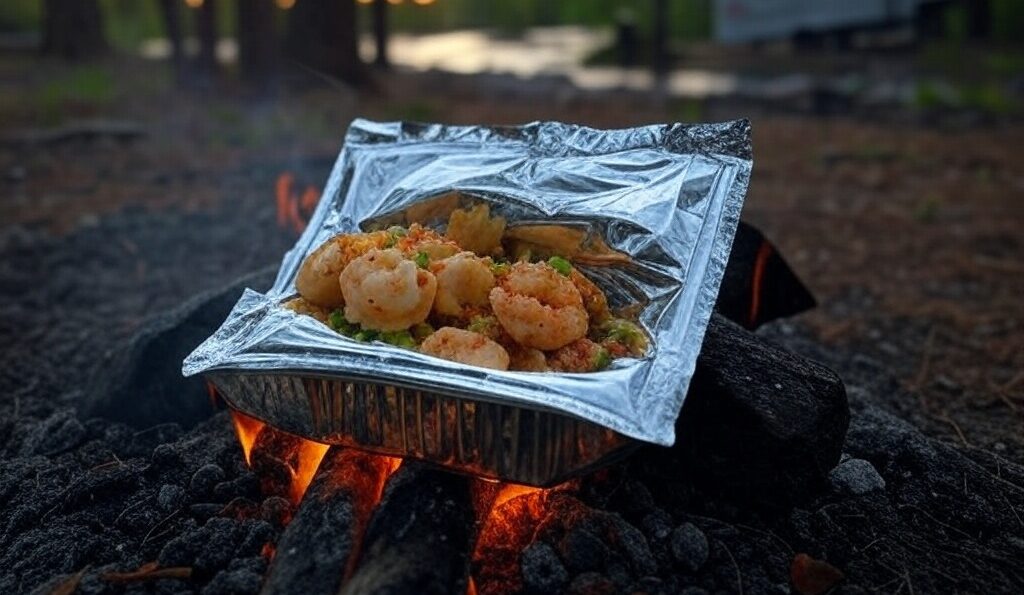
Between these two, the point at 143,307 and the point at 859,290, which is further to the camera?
the point at 859,290

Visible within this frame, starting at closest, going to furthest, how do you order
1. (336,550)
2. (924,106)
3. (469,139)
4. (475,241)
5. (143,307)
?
1. (336,550)
2. (475,241)
3. (469,139)
4. (143,307)
5. (924,106)

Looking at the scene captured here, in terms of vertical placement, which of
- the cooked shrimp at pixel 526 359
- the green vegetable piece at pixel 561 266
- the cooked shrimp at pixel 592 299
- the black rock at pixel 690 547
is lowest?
the black rock at pixel 690 547

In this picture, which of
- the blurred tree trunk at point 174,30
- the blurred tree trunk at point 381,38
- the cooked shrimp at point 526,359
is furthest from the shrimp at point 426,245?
the blurred tree trunk at point 381,38

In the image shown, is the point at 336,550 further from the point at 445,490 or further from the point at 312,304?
the point at 312,304

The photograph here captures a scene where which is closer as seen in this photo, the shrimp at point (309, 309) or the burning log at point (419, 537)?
the burning log at point (419, 537)

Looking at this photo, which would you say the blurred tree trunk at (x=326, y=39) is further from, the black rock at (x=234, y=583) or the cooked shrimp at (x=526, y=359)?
the black rock at (x=234, y=583)

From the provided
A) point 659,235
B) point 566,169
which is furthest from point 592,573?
point 566,169
